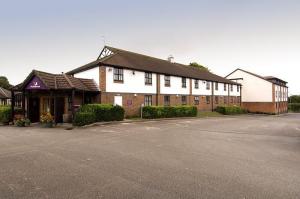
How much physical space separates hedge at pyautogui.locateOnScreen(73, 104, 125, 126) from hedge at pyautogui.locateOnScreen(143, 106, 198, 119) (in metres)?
4.11

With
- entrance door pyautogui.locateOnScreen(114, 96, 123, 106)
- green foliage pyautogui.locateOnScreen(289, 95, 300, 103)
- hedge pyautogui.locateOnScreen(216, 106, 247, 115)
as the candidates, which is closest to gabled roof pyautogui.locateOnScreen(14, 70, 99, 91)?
entrance door pyautogui.locateOnScreen(114, 96, 123, 106)

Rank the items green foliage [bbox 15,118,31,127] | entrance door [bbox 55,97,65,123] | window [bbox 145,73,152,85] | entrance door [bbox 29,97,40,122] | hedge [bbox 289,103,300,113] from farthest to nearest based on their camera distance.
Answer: hedge [bbox 289,103,300,113] < window [bbox 145,73,152,85] < entrance door [bbox 29,97,40,122] < entrance door [bbox 55,97,65,123] < green foliage [bbox 15,118,31,127]

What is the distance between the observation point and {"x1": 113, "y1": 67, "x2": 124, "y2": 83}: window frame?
2230cm

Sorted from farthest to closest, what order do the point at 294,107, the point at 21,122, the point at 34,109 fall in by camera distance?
1. the point at 294,107
2. the point at 34,109
3. the point at 21,122

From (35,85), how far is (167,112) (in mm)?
13205

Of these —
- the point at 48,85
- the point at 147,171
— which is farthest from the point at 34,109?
the point at 147,171

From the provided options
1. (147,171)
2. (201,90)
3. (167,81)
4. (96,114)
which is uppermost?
(167,81)

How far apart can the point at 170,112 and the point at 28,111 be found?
14.0 m

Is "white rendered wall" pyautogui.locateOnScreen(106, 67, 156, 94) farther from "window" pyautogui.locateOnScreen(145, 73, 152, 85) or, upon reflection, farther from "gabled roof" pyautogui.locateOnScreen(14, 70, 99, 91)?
"gabled roof" pyautogui.locateOnScreen(14, 70, 99, 91)

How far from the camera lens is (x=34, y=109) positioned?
2047 cm

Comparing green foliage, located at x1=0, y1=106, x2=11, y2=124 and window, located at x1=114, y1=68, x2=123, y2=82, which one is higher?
window, located at x1=114, y1=68, x2=123, y2=82

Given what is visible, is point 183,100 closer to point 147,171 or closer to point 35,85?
point 35,85

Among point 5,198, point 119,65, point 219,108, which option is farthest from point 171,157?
point 219,108

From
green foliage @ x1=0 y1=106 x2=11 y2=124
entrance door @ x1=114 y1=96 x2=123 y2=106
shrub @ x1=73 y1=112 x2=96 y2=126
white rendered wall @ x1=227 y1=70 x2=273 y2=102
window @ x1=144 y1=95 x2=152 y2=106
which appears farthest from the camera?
white rendered wall @ x1=227 y1=70 x2=273 y2=102
